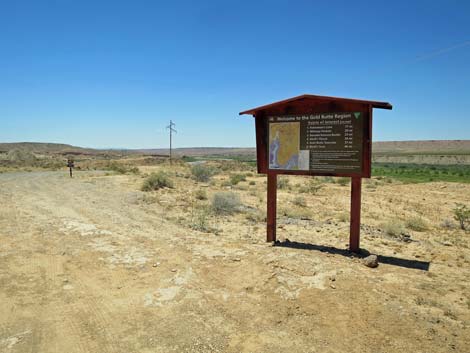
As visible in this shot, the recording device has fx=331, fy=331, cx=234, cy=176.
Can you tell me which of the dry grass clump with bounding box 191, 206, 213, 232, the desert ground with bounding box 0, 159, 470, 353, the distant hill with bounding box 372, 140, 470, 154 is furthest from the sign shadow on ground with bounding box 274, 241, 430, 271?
the distant hill with bounding box 372, 140, 470, 154

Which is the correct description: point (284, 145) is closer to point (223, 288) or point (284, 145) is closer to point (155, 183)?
point (223, 288)

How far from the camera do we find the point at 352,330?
14.2 feet

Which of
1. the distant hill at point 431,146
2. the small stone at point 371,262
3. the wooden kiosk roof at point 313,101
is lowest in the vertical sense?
the small stone at point 371,262

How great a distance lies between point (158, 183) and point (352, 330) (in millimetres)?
17521

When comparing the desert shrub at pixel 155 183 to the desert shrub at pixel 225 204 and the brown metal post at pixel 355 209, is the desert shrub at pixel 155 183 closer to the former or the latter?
the desert shrub at pixel 225 204

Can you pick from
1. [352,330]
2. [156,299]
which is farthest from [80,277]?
[352,330]

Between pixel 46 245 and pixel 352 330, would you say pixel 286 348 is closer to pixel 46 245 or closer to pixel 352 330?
pixel 352 330

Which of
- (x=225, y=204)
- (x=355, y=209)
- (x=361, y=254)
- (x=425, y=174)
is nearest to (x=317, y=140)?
(x=355, y=209)

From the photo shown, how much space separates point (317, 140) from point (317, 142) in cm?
5

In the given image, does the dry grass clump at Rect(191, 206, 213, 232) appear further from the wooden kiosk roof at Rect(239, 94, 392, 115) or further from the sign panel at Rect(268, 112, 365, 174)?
the wooden kiosk roof at Rect(239, 94, 392, 115)

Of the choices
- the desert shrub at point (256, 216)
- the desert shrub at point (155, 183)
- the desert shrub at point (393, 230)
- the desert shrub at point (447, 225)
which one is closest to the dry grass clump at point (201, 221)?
the desert shrub at point (256, 216)

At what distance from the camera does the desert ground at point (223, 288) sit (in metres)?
4.14

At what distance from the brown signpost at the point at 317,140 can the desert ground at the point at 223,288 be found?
5.34 feet

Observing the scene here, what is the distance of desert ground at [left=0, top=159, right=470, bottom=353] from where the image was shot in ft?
13.6
